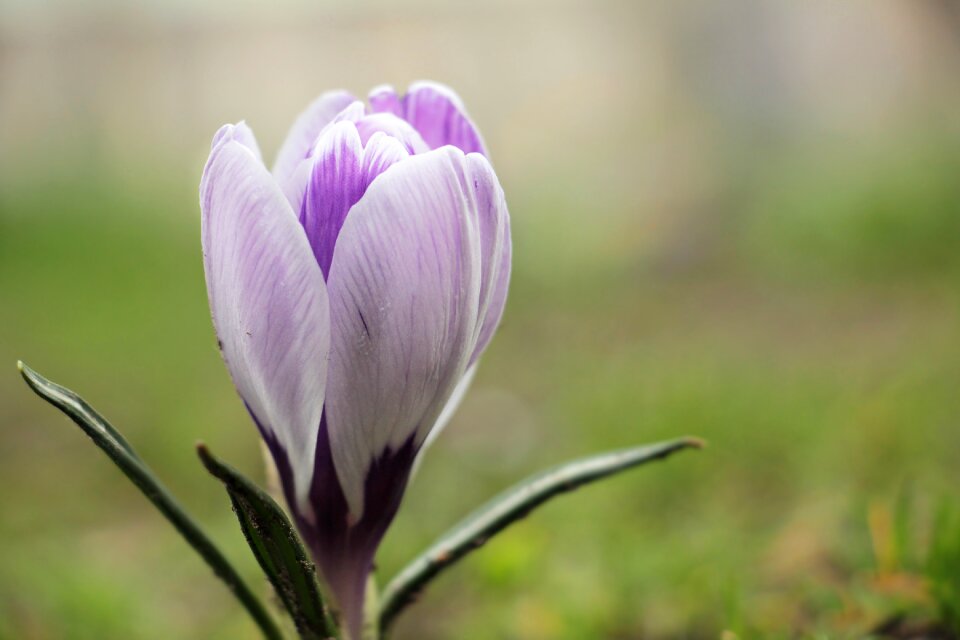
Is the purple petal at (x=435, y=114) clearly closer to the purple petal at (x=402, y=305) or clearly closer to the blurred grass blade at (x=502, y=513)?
the purple petal at (x=402, y=305)

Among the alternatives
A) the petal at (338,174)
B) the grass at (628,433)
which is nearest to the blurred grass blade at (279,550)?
the petal at (338,174)

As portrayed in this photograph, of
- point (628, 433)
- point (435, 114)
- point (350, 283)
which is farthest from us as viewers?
point (628, 433)

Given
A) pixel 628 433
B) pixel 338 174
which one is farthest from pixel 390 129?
pixel 628 433

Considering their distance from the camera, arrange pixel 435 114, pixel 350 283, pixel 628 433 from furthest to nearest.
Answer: pixel 628 433, pixel 435 114, pixel 350 283

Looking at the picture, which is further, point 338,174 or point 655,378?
point 655,378

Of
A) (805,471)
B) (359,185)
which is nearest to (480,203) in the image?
(359,185)

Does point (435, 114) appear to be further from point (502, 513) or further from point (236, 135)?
point (502, 513)

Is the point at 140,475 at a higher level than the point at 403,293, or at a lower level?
lower

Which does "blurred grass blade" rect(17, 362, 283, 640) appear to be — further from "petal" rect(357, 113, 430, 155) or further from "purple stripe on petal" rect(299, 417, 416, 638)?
"petal" rect(357, 113, 430, 155)
